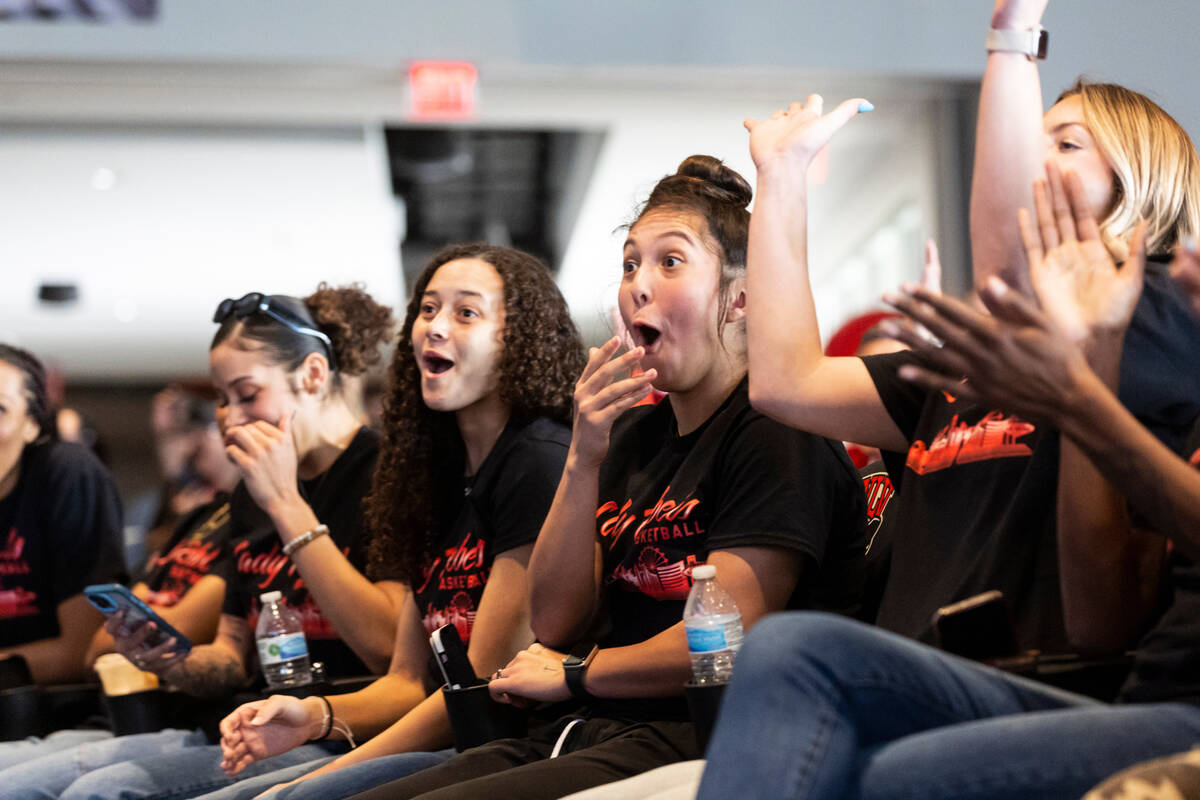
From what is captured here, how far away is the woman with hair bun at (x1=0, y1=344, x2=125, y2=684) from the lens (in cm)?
286

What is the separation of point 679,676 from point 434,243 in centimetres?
671

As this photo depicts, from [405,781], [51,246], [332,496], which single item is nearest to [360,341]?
[332,496]

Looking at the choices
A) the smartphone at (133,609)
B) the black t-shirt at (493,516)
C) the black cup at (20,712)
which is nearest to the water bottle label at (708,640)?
the black t-shirt at (493,516)

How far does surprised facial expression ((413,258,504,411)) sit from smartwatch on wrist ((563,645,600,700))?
600 millimetres

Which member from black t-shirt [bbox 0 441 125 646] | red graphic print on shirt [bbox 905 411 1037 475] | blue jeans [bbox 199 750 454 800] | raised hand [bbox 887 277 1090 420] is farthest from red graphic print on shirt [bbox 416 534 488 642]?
black t-shirt [bbox 0 441 125 646]

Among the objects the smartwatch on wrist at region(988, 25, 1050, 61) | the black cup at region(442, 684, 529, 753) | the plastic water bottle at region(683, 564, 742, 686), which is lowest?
the black cup at region(442, 684, 529, 753)

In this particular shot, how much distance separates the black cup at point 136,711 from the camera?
2.42 metres

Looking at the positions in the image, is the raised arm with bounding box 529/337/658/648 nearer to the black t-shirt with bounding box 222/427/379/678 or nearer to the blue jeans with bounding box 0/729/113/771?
the black t-shirt with bounding box 222/427/379/678

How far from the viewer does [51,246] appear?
278 inches

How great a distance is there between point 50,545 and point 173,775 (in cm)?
106

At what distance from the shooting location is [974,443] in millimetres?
1396

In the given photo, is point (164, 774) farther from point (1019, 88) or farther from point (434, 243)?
point (434, 243)

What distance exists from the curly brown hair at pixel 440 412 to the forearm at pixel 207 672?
1.36 feet

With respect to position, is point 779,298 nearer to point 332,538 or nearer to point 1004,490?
point 1004,490
